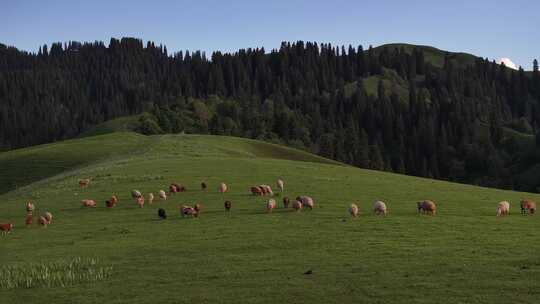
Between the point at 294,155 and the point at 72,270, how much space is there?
76.8 metres

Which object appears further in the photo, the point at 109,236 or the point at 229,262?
the point at 109,236

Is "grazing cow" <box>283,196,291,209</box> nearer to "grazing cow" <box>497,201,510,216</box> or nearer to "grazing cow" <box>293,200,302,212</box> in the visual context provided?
"grazing cow" <box>293,200,302,212</box>

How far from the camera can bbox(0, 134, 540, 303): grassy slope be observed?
61.6 feet

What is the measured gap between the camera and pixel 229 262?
23422 mm

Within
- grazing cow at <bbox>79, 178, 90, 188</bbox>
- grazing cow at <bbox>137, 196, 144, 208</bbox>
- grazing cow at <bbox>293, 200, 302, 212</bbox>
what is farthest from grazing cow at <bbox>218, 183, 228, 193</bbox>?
grazing cow at <bbox>79, 178, 90, 188</bbox>

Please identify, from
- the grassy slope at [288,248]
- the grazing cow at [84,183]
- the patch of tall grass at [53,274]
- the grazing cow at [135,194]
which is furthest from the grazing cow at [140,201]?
the patch of tall grass at [53,274]

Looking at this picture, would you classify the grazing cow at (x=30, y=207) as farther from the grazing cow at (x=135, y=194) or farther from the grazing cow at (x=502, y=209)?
the grazing cow at (x=502, y=209)

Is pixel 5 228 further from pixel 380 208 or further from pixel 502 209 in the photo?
pixel 502 209

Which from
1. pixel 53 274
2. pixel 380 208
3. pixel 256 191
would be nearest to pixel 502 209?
pixel 380 208

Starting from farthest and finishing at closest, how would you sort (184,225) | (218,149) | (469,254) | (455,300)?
(218,149)
(184,225)
(469,254)
(455,300)

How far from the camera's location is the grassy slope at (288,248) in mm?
18781

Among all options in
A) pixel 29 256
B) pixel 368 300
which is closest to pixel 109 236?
pixel 29 256

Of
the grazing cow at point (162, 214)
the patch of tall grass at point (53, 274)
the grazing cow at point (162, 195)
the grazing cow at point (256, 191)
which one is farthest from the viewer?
the grazing cow at point (256, 191)

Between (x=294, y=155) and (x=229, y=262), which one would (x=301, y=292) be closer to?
(x=229, y=262)
